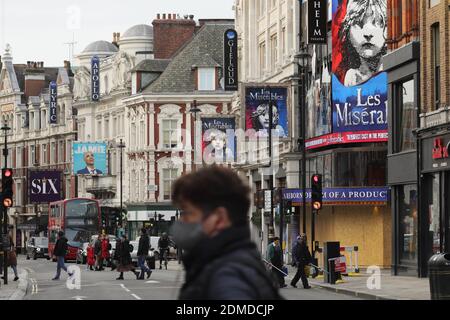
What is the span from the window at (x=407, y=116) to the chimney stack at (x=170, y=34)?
56.5 m

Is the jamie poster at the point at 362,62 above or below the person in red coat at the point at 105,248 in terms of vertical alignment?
above

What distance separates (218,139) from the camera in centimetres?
6594

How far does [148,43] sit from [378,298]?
242 ft

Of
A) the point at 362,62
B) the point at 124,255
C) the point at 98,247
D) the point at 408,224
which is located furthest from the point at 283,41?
the point at 124,255

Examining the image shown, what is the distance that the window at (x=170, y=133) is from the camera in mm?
94875

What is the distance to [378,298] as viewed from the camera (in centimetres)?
3084

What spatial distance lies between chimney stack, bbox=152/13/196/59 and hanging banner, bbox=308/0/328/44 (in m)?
46.0

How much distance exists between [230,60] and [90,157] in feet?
95.0

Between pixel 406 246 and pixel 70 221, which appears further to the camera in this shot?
pixel 70 221

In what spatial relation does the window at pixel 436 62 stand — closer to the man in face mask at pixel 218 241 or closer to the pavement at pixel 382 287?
the pavement at pixel 382 287

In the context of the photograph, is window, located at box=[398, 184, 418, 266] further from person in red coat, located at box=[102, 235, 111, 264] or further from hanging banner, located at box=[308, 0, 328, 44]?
person in red coat, located at box=[102, 235, 111, 264]

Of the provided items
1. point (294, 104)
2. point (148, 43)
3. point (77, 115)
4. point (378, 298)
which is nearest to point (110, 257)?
point (294, 104)

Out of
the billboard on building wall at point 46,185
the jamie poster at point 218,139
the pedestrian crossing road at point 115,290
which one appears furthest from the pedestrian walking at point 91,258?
the billboard on building wall at point 46,185

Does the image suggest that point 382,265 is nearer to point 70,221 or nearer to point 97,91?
point 70,221
